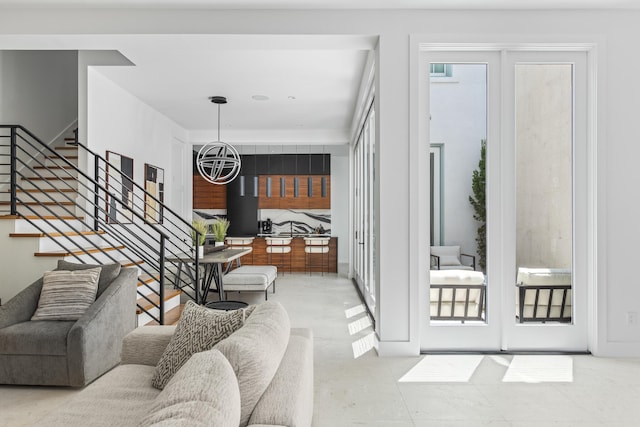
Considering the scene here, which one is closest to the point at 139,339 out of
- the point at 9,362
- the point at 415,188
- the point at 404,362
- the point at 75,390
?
the point at 75,390

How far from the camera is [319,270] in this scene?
8945 mm

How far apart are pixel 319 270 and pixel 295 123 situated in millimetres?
3285

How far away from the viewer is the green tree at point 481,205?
3549 millimetres

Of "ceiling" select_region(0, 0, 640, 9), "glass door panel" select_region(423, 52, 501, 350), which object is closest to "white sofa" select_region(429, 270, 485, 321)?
"glass door panel" select_region(423, 52, 501, 350)

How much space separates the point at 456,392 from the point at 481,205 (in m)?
1.64

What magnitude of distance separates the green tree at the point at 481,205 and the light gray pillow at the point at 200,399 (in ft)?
9.61

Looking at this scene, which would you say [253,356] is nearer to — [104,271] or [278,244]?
[104,271]

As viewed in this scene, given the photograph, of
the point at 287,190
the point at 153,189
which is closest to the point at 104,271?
the point at 153,189

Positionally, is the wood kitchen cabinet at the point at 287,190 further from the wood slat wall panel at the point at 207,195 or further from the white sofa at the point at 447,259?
the white sofa at the point at 447,259

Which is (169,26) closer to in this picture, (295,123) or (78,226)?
(78,226)

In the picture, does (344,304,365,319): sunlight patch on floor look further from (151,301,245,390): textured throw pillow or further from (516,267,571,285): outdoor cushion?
(151,301,245,390): textured throw pillow

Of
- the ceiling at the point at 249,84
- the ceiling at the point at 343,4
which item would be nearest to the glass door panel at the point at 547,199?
the ceiling at the point at 343,4

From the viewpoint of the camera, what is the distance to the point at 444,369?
10.2ft

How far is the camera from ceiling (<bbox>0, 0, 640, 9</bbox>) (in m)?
3.29
